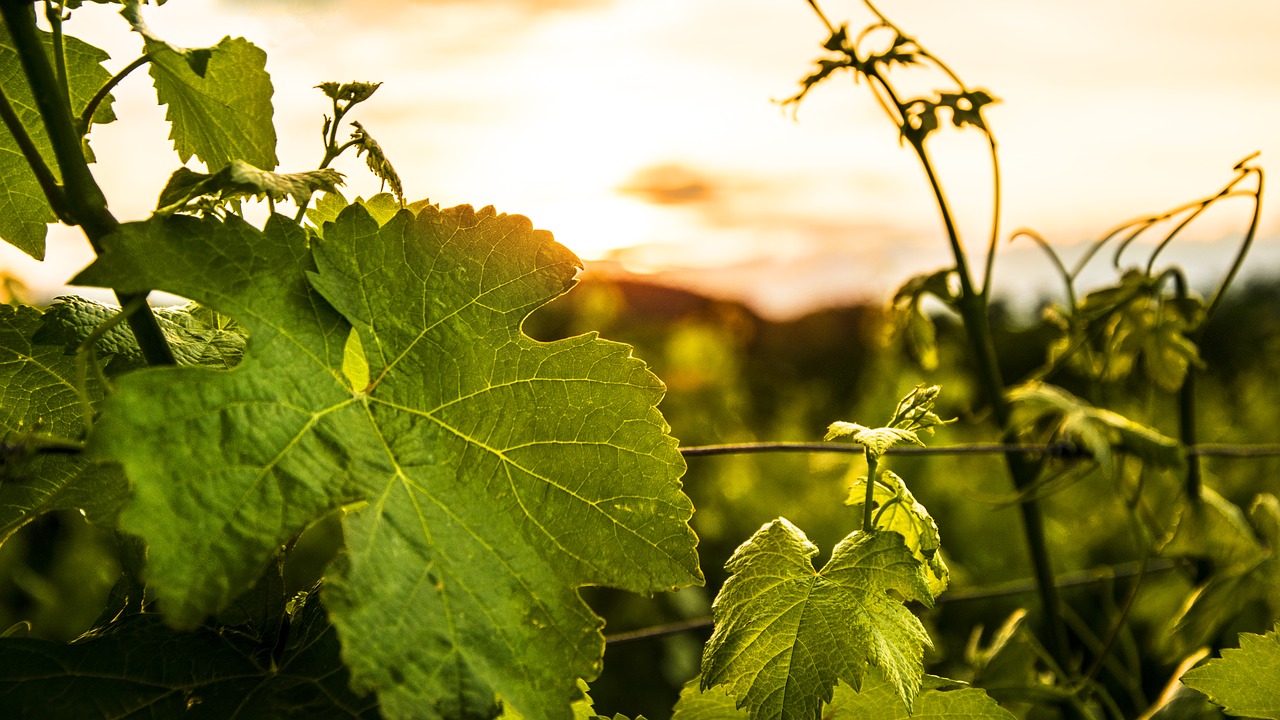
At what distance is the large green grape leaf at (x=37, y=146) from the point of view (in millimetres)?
915

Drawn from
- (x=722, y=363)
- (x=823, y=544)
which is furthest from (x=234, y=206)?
(x=722, y=363)

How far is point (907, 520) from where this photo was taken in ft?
3.11

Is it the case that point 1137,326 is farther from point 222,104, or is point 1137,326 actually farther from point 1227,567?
point 222,104

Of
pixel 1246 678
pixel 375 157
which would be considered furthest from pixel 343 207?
pixel 1246 678

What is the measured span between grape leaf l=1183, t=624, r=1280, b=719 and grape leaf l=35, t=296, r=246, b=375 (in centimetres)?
101

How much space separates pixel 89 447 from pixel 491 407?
281 millimetres

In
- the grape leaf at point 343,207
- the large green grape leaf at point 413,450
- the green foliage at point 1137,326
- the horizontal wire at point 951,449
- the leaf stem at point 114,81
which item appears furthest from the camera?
the green foliage at point 1137,326

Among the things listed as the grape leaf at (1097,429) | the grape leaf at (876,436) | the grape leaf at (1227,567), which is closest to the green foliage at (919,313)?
the grape leaf at (1097,429)

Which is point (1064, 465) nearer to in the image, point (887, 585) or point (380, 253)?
point (887, 585)

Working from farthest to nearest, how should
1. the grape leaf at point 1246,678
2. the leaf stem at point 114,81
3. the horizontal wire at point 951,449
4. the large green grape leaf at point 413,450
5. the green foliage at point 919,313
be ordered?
the green foliage at point 919,313
the horizontal wire at point 951,449
the grape leaf at point 1246,678
the leaf stem at point 114,81
the large green grape leaf at point 413,450

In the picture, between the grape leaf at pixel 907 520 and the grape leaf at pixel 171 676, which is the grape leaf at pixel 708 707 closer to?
the grape leaf at pixel 907 520

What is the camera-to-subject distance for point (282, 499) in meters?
0.64

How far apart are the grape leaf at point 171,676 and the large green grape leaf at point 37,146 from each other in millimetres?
425

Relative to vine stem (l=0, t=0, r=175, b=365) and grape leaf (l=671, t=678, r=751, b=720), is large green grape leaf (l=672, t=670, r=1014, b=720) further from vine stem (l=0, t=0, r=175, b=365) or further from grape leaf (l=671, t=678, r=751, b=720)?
vine stem (l=0, t=0, r=175, b=365)
